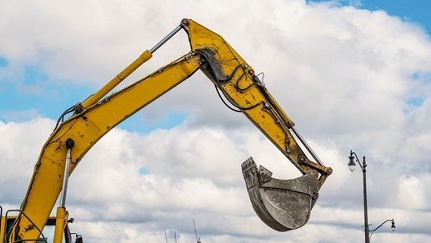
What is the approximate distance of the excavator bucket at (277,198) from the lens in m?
13.3

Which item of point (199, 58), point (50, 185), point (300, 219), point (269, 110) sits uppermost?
point (199, 58)

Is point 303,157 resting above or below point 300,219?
above

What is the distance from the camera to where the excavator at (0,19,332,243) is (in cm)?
1345

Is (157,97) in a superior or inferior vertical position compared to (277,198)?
superior

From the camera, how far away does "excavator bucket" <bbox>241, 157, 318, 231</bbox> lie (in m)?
13.3

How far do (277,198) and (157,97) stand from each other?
275 cm

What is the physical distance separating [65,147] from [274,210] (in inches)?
139

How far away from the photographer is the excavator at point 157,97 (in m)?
13.4

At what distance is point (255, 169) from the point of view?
44.4 ft

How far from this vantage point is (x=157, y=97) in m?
14.5

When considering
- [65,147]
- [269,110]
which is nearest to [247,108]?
[269,110]

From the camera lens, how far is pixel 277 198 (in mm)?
13516

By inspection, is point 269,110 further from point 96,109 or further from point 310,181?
point 96,109

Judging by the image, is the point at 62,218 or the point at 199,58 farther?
the point at 199,58
